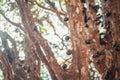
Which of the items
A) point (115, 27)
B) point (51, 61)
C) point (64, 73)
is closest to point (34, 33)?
point (51, 61)

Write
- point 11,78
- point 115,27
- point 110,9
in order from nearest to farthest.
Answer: point 115,27, point 110,9, point 11,78

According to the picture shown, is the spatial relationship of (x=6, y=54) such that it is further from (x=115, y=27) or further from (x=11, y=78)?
(x=115, y=27)

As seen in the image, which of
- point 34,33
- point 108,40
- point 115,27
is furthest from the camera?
point 34,33

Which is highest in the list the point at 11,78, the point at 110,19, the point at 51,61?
the point at 110,19

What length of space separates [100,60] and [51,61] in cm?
70

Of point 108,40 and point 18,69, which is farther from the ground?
point 108,40

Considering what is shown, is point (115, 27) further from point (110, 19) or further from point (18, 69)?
point (18, 69)

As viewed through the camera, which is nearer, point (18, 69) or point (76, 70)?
point (76, 70)

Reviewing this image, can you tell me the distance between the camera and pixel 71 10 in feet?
10.3

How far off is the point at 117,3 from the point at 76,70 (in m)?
0.84

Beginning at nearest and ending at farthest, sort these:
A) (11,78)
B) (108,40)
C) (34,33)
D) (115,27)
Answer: (115,27) < (108,40) < (34,33) < (11,78)

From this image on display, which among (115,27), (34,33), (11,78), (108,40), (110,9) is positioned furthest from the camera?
(11,78)

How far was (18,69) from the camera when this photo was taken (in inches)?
187

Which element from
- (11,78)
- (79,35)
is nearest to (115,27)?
(79,35)
